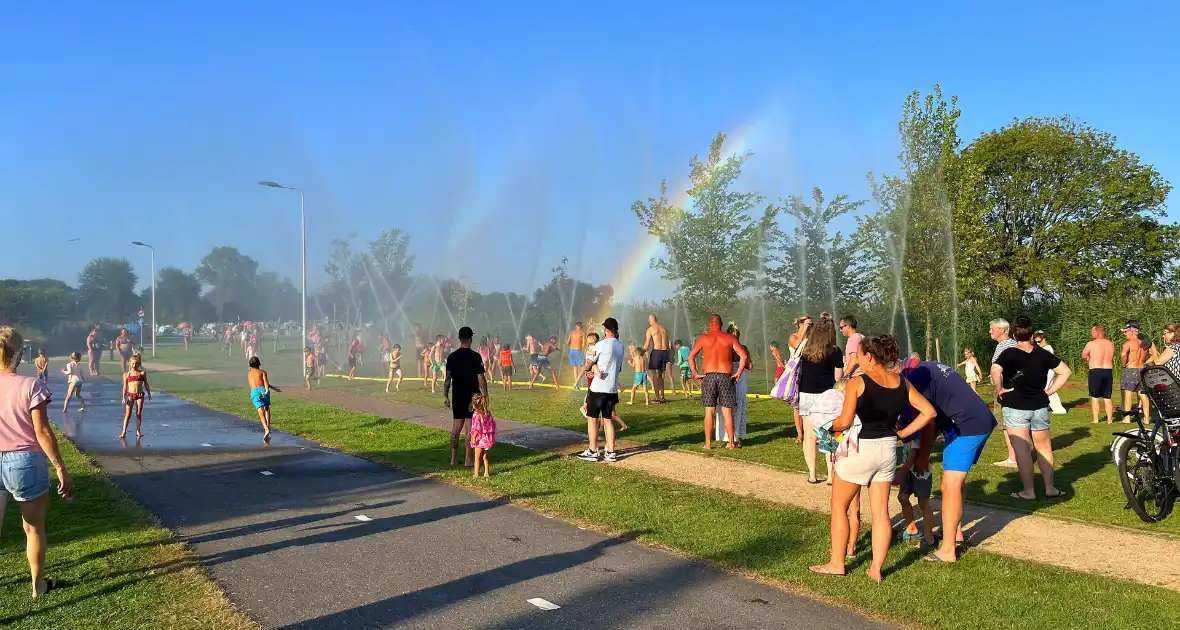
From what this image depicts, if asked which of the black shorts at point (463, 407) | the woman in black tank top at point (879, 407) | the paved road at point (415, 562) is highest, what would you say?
the woman in black tank top at point (879, 407)

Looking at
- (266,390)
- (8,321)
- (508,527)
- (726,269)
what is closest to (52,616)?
(508,527)

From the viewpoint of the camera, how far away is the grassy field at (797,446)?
26.3 ft

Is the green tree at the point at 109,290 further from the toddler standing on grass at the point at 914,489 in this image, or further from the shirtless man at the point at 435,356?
the toddler standing on grass at the point at 914,489

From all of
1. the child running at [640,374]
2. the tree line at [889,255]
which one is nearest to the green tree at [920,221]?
the tree line at [889,255]

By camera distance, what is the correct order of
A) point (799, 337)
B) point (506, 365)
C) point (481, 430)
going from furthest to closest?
point (506, 365)
point (799, 337)
point (481, 430)

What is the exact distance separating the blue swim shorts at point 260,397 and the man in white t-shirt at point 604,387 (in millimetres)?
6000

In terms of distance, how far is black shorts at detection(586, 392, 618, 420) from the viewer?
10.8 meters

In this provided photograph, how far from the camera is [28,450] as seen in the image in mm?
5473

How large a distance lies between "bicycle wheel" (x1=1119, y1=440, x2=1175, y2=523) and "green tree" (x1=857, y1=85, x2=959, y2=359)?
17.5m

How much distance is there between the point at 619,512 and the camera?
315 inches

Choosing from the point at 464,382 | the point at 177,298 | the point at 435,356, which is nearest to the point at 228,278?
the point at 177,298

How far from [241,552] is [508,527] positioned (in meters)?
2.16

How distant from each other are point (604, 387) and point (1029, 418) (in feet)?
15.6

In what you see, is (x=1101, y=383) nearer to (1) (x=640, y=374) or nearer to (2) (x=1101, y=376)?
(2) (x=1101, y=376)
